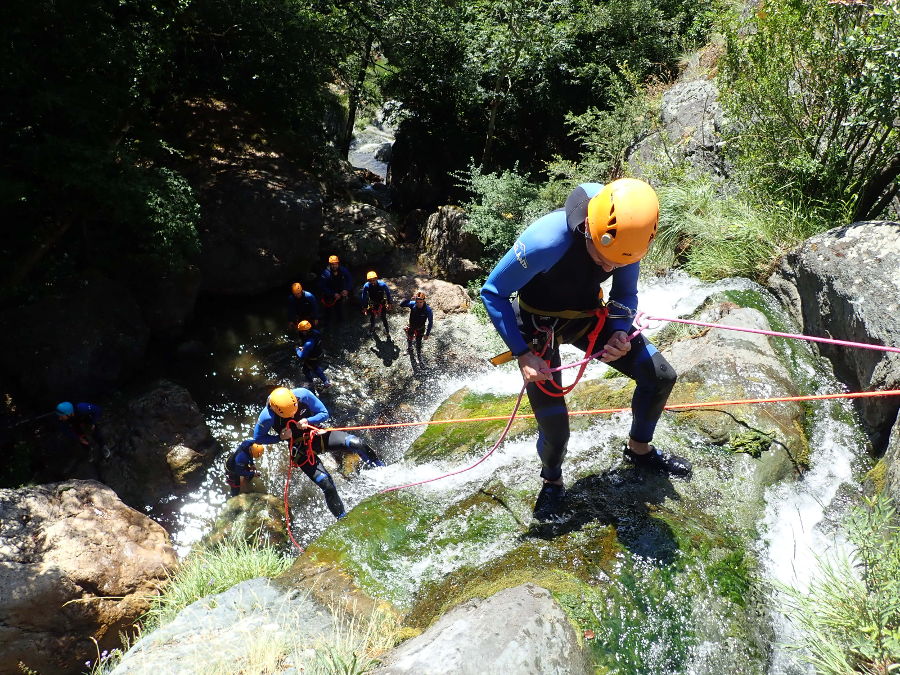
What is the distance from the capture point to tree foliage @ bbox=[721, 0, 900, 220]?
204 inches

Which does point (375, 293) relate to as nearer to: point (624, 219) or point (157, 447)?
point (157, 447)

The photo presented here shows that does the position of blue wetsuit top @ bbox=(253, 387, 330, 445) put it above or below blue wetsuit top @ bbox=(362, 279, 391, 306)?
below

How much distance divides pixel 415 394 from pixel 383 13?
9072 mm

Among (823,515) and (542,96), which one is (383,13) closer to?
(542,96)

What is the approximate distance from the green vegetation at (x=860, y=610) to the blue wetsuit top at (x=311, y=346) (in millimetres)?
7126

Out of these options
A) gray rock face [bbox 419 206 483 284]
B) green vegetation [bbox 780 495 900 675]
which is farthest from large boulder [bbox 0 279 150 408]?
green vegetation [bbox 780 495 900 675]

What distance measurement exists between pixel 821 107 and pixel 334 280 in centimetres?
753

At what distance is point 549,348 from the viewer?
10.7 ft

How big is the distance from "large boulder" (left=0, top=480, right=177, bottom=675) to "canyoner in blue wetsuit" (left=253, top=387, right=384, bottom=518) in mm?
1531

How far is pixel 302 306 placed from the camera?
29.6 ft

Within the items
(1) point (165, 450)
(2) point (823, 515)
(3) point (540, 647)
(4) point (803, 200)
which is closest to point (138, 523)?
(1) point (165, 450)

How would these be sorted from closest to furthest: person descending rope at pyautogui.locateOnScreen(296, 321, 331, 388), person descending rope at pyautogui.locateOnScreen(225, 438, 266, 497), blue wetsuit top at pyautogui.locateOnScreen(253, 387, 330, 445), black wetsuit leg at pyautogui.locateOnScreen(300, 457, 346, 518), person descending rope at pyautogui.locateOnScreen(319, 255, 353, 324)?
blue wetsuit top at pyautogui.locateOnScreen(253, 387, 330, 445)
black wetsuit leg at pyautogui.locateOnScreen(300, 457, 346, 518)
person descending rope at pyautogui.locateOnScreen(225, 438, 266, 497)
person descending rope at pyautogui.locateOnScreen(296, 321, 331, 388)
person descending rope at pyautogui.locateOnScreen(319, 255, 353, 324)

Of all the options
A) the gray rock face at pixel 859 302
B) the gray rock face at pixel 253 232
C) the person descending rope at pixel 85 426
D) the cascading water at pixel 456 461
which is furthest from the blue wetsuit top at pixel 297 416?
the gray rock face at pixel 253 232

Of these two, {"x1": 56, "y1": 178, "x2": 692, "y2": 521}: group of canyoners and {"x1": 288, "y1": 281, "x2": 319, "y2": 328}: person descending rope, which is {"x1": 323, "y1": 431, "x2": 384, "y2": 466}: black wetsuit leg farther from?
{"x1": 288, "y1": 281, "x2": 319, "y2": 328}: person descending rope
